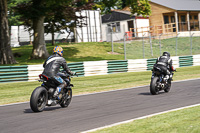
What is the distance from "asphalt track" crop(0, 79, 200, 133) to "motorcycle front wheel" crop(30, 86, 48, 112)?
6.9 inches

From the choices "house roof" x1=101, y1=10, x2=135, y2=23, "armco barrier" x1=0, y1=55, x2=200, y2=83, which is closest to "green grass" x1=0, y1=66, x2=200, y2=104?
"armco barrier" x1=0, y1=55, x2=200, y2=83

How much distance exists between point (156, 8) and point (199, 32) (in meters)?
7.17

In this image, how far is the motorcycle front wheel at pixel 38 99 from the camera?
8.08 m

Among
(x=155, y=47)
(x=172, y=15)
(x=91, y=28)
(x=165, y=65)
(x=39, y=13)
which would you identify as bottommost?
(x=165, y=65)

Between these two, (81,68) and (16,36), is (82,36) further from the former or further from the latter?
(81,68)

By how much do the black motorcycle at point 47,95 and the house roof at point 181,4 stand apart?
40180 mm

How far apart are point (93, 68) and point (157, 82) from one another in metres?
10.9

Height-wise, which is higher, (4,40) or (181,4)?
(181,4)

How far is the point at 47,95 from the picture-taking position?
8.51m

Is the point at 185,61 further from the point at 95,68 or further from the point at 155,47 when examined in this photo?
the point at 155,47

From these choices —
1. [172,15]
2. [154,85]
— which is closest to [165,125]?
[154,85]

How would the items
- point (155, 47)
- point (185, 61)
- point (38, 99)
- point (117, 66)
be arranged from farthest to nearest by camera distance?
point (155, 47) < point (185, 61) < point (117, 66) < point (38, 99)

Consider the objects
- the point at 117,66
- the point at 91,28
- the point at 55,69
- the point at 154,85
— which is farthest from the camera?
the point at 91,28

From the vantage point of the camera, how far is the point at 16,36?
4719cm
